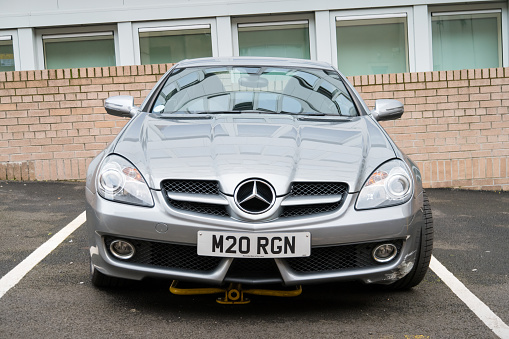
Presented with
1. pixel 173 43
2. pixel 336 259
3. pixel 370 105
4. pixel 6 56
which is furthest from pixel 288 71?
pixel 6 56

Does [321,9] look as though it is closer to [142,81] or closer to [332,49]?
[332,49]

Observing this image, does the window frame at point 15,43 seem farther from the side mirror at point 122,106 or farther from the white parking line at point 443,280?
the side mirror at point 122,106

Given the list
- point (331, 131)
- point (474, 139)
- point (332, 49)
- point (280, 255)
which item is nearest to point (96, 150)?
point (332, 49)

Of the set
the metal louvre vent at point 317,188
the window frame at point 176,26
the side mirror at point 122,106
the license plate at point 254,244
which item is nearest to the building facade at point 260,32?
the window frame at point 176,26

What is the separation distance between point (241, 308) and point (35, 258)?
1826 mm

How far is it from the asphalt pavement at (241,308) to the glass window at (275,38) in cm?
619

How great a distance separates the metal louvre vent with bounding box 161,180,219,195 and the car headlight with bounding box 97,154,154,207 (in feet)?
0.34

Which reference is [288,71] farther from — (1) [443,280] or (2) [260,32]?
(2) [260,32]

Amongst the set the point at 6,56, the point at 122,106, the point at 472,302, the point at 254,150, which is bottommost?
the point at 472,302

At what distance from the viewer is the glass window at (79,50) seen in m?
11.0

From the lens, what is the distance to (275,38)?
11016 mm

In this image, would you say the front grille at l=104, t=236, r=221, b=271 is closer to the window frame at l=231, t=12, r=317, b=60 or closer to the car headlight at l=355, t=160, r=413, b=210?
the car headlight at l=355, t=160, r=413, b=210

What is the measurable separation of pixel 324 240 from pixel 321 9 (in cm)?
779

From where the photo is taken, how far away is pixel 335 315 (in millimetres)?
3727
